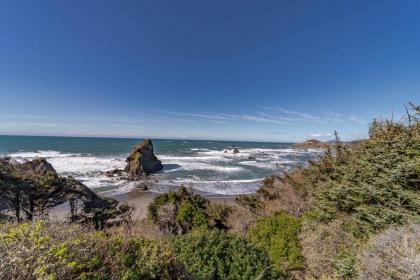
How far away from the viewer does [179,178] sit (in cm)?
3097

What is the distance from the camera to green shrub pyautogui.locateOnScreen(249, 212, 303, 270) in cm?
693

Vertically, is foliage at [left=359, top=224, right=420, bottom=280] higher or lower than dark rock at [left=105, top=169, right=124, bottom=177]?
higher

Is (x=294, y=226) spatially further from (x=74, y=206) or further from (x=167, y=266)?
(x=74, y=206)

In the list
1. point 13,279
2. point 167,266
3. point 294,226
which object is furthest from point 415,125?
point 13,279

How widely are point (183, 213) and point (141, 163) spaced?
2524cm

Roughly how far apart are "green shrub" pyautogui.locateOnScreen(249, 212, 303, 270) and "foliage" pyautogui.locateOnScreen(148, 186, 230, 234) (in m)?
2.84

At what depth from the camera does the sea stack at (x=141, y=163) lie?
32.5m

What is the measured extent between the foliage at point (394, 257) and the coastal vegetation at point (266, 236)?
0.6 inches

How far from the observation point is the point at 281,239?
7578mm

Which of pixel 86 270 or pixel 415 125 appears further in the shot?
pixel 415 125

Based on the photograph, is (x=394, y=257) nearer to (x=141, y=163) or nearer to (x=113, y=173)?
(x=141, y=163)

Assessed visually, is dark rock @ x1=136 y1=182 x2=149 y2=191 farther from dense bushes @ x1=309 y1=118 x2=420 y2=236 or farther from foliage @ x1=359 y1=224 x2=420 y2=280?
foliage @ x1=359 y1=224 x2=420 y2=280

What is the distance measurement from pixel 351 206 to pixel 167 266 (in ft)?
23.1

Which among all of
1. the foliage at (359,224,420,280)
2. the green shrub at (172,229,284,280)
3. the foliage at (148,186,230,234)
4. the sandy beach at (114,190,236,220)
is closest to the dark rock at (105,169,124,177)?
the sandy beach at (114,190,236,220)
